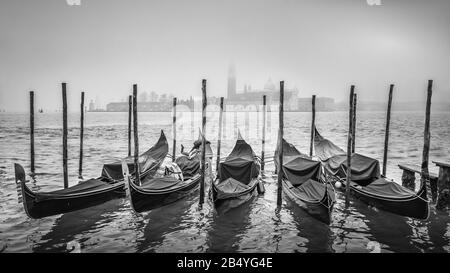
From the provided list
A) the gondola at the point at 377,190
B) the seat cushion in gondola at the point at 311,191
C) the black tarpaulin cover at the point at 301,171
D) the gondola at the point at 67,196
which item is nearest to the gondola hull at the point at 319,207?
the seat cushion in gondola at the point at 311,191

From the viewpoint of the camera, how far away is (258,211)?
932 centimetres

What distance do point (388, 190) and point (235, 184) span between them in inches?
186

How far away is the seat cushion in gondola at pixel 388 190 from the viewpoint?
830 centimetres

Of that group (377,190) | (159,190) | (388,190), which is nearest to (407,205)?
(388,190)

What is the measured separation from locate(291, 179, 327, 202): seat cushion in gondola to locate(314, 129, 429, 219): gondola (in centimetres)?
165

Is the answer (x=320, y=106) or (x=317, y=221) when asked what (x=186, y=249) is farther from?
(x=320, y=106)

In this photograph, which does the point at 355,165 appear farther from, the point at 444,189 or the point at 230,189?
the point at 230,189

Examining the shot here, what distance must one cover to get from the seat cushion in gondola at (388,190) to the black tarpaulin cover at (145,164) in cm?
857

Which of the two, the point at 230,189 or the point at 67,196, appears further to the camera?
the point at 230,189

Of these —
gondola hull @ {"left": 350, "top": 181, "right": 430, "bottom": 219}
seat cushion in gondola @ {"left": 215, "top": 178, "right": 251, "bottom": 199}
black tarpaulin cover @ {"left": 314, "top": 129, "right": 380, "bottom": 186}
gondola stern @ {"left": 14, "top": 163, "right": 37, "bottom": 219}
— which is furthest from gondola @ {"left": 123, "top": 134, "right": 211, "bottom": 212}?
gondola hull @ {"left": 350, "top": 181, "right": 430, "bottom": 219}

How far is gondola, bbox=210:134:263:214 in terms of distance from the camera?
8.70 m

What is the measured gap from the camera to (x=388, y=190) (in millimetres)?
8820

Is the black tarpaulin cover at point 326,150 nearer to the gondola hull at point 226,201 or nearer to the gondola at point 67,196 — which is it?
the gondola hull at point 226,201
